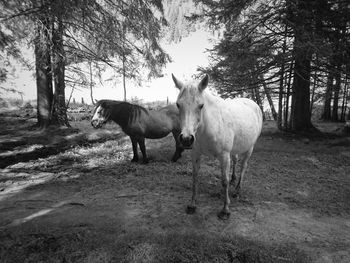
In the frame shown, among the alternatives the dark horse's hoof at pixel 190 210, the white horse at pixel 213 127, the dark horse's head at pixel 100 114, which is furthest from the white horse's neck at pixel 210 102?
the dark horse's head at pixel 100 114

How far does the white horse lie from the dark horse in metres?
2.35

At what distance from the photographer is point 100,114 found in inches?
253

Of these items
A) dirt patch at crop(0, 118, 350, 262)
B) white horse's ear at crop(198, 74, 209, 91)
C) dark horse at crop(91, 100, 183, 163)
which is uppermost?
white horse's ear at crop(198, 74, 209, 91)

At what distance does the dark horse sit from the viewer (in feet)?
21.3

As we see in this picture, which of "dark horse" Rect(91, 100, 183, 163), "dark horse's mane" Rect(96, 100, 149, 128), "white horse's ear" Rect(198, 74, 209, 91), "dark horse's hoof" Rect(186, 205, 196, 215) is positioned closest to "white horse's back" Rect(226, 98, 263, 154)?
"white horse's ear" Rect(198, 74, 209, 91)

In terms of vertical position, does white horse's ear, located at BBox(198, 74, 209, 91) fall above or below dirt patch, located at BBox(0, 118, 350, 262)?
above

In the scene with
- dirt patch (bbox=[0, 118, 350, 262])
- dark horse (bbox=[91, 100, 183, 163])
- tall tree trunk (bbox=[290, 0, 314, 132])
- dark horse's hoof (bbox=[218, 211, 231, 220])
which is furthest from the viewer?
tall tree trunk (bbox=[290, 0, 314, 132])

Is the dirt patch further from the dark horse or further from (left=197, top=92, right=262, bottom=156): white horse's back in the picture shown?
(left=197, top=92, right=262, bottom=156): white horse's back

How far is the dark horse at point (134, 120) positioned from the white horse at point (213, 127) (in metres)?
2.35

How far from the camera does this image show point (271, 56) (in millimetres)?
9430

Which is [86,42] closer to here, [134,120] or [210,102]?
[134,120]

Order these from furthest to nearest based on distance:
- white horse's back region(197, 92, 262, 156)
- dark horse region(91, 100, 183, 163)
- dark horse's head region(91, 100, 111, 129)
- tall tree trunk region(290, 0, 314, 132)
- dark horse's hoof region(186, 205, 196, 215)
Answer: tall tree trunk region(290, 0, 314, 132) < dark horse region(91, 100, 183, 163) < dark horse's head region(91, 100, 111, 129) < dark horse's hoof region(186, 205, 196, 215) < white horse's back region(197, 92, 262, 156)

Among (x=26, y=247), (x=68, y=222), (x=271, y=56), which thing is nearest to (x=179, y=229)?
(x=68, y=222)

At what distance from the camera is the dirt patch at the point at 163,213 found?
9.83 ft
